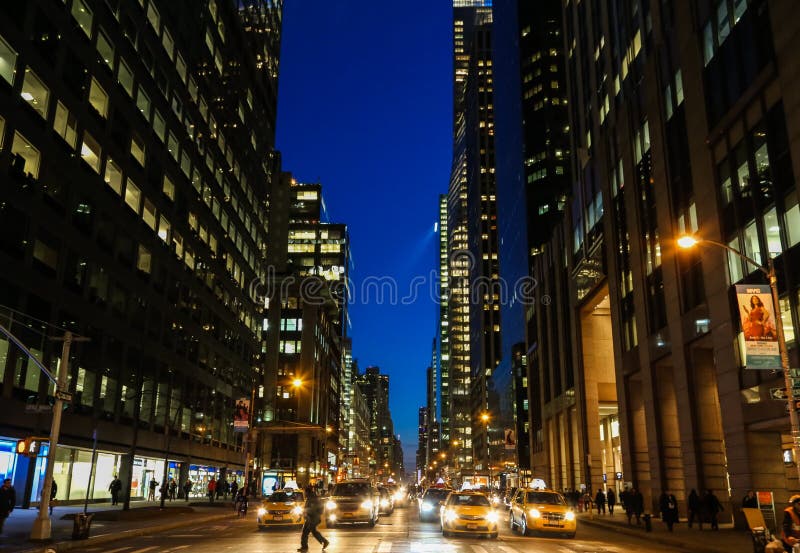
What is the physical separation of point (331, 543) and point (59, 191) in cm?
2754

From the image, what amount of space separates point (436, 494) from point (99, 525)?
16421 millimetres

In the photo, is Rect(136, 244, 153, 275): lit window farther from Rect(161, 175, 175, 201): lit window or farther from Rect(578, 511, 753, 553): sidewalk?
Rect(578, 511, 753, 553): sidewalk

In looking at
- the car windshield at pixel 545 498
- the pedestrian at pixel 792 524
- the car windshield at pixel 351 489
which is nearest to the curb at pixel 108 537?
the car windshield at pixel 351 489

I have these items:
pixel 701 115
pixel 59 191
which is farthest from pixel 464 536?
pixel 59 191

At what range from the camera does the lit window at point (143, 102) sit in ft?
165

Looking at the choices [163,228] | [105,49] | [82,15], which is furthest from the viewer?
[163,228]

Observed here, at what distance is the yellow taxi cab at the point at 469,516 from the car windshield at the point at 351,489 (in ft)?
18.2

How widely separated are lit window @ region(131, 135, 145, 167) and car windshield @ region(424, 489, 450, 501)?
3166 cm

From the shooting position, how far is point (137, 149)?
166ft

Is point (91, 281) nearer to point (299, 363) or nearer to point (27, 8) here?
point (27, 8)

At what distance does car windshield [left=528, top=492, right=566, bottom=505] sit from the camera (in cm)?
2670

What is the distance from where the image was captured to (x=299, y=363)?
382 ft

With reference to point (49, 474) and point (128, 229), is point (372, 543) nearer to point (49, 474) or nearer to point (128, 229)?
point (49, 474)

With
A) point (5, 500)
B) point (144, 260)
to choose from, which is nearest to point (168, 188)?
point (144, 260)
